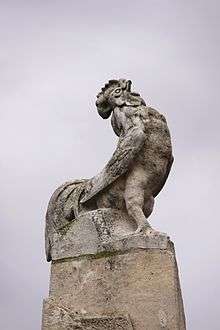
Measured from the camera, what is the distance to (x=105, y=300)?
8453 millimetres

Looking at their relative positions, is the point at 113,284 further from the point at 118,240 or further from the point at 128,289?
the point at 118,240

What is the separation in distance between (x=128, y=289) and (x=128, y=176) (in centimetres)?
152

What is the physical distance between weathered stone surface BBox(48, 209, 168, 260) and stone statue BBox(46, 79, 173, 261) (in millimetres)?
79

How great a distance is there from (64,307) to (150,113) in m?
2.83

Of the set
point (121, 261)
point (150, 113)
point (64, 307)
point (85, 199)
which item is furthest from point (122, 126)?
point (64, 307)

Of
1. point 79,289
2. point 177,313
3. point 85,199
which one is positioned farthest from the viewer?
point 85,199

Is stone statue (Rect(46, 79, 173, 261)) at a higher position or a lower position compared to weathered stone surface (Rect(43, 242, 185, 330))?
higher

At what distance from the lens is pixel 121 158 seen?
8.96 metres

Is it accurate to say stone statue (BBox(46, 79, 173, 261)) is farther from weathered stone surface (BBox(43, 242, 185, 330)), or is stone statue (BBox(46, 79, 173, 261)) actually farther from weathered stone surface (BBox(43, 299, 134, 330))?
weathered stone surface (BBox(43, 299, 134, 330))

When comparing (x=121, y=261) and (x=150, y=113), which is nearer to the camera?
(x=121, y=261)

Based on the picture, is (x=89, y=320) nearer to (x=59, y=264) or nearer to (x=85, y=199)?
(x=59, y=264)

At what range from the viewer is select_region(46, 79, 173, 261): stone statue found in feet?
29.2

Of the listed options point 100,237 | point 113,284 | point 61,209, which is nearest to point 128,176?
point 100,237

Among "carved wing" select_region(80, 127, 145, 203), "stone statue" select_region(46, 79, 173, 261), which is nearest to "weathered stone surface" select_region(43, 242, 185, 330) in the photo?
"stone statue" select_region(46, 79, 173, 261)
